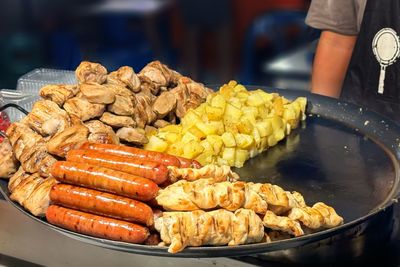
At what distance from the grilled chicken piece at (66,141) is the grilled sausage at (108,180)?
12.7 inches

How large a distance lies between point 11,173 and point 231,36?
3454mm

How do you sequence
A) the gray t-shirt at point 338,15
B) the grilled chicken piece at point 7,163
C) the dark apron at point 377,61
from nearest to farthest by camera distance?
the grilled chicken piece at point 7,163
the dark apron at point 377,61
the gray t-shirt at point 338,15

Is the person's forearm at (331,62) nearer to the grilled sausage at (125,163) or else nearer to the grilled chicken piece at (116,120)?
the grilled chicken piece at (116,120)

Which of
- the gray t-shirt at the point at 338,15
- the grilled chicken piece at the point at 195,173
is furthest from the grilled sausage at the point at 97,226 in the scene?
the gray t-shirt at the point at 338,15

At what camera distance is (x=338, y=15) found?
12.7 ft

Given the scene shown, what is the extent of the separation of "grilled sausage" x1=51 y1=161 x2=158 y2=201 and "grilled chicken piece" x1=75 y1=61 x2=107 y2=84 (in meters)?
0.85

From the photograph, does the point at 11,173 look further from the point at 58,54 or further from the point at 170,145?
the point at 58,54

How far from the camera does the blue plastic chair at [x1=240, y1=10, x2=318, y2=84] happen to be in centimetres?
566

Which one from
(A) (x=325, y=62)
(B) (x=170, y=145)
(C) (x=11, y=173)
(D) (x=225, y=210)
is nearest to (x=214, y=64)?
(A) (x=325, y=62)

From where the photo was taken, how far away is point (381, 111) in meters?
3.50

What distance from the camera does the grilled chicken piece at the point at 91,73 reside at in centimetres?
281

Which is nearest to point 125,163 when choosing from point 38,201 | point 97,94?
point 38,201

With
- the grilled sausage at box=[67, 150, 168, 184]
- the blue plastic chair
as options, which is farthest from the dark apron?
the blue plastic chair

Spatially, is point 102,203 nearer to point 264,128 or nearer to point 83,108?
point 83,108
